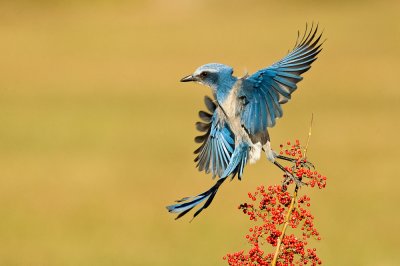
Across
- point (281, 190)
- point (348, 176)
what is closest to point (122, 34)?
point (348, 176)

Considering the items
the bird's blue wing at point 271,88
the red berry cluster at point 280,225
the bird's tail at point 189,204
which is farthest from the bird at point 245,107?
the red berry cluster at point 280,225

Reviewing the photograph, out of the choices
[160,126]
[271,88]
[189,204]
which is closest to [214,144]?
[271,88]

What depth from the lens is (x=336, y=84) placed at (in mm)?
25875

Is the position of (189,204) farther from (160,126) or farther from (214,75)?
(160,126)

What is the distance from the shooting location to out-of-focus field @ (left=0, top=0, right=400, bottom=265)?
12.0 m

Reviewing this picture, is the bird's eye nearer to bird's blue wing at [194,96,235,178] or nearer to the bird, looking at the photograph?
the bird

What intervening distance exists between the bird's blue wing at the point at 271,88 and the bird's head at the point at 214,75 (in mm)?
113

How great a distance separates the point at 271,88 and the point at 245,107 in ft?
0.58

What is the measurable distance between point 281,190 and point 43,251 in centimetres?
796

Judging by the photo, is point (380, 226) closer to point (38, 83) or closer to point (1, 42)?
point (38, 83)

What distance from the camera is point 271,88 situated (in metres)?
5.43

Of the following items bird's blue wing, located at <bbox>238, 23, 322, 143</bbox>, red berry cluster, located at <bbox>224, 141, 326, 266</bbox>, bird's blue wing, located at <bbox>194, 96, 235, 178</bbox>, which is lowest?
red berry cluster, located at <bbox>224, 141, 326, 266</bbox>

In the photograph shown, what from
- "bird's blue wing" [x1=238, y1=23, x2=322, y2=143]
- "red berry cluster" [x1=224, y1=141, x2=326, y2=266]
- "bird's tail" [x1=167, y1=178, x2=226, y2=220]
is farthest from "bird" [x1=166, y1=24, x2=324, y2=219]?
"red berry cluster" [x1=224, y1=141, x2=326, y2=266]

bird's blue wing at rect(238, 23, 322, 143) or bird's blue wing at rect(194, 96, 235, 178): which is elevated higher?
bird's blue wing at rect(238, 23, 322, 143)
